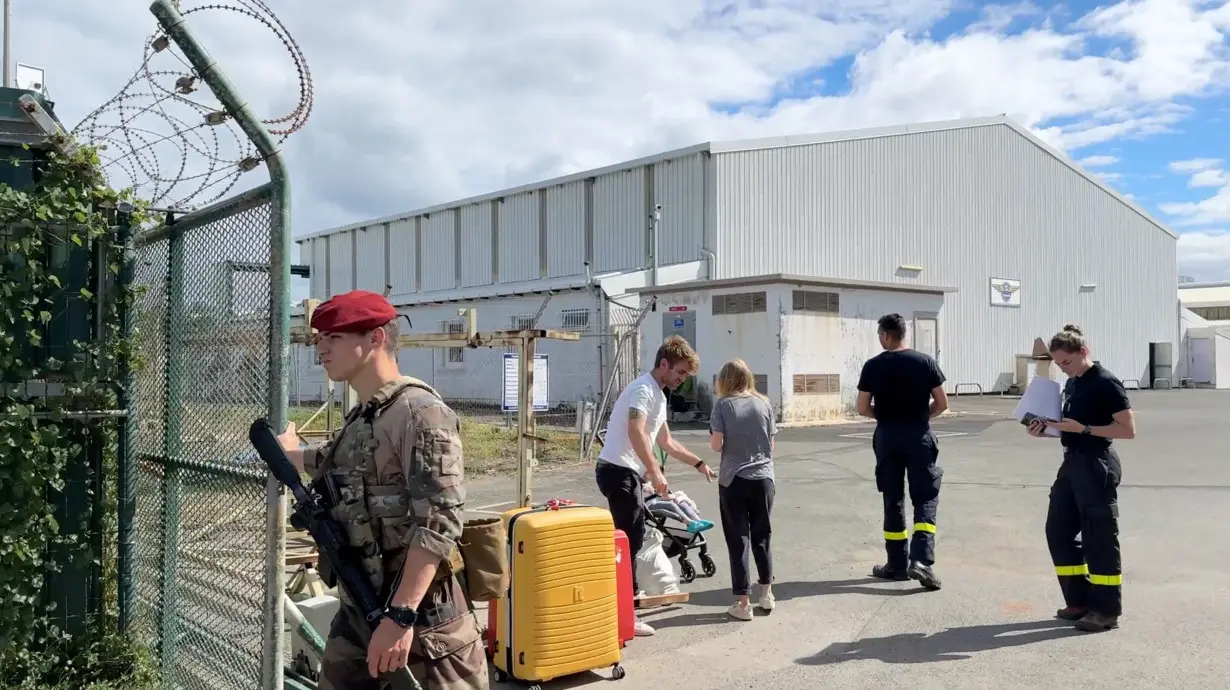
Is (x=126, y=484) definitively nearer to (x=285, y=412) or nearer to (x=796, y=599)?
(x=285, y=412)

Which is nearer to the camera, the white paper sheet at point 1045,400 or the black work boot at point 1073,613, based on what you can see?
the black work boot at point 1073,613

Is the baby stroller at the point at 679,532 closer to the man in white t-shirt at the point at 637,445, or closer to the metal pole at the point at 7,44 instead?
the man in white t-shirt at the point at 637,445

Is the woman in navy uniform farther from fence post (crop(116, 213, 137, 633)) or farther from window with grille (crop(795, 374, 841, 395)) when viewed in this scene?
window with grille (crop(795, 374, 841, 395))

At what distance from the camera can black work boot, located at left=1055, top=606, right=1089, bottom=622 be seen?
231 inches

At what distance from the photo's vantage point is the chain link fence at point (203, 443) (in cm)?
376

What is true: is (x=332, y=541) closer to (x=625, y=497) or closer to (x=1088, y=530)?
(x=625, y=497)

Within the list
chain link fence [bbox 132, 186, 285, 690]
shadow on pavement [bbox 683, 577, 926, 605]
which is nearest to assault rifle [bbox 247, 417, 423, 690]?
chain link fence [bbox 132, 186, 285, 690]

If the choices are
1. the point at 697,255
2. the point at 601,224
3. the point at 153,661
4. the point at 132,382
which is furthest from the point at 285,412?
the point at 601,224

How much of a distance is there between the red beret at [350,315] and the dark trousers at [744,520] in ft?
11.7

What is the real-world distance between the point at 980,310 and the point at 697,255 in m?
11.7

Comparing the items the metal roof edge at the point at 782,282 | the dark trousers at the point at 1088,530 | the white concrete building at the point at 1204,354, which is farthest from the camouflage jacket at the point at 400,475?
the white concrete building at the point at 1204,354

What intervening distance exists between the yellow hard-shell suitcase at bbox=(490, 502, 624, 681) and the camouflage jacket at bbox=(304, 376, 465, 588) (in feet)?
6.23

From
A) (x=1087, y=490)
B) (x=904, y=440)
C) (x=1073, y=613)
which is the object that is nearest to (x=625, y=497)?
(x=904, y=440)

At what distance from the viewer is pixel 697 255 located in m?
27.1
